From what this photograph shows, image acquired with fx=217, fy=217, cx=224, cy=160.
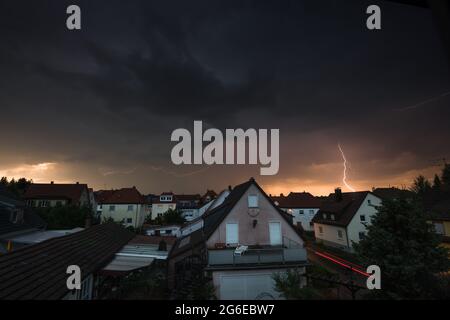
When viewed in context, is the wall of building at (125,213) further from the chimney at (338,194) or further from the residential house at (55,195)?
the chimney at (338,194)

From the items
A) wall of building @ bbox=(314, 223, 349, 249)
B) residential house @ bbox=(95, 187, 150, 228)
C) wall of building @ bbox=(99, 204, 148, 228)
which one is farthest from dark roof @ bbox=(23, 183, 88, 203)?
wall of building @ bbox=(314, 223, 349, 249)

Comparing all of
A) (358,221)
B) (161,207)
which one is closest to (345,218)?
(358,221)

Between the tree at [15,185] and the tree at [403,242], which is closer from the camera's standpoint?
the tree at [403,242]

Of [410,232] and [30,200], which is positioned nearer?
[410,232]

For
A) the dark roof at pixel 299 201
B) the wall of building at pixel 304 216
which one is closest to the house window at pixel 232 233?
the wall of building at pixel 304 216

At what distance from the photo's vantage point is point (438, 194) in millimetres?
22609

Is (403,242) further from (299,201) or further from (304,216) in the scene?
(299,201)

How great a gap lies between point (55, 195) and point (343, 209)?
132 feet

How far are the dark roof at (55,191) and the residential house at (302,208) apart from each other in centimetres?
3372

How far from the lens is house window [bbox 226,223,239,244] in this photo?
12302 millimetres

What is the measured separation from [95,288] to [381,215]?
11.1 m

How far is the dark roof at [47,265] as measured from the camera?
5.01m
